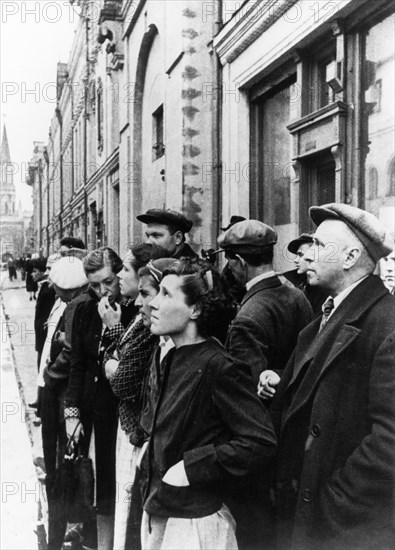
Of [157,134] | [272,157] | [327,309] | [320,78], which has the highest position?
[157,134]

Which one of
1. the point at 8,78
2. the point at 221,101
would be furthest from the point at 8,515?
the point at 221,101

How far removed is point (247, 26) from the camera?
6250 mm

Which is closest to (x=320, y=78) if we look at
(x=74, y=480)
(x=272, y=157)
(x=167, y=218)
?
(x=272, y=157)

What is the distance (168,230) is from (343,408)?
7.31ft

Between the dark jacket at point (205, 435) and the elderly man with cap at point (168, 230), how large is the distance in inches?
67.5

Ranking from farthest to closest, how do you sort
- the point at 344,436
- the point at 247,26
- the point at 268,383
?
the point at 247,26 → the point at 268,383 → the point at 344,436

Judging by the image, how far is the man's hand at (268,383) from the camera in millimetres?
2715

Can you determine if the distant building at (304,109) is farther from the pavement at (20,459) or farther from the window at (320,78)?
the pavement at (20,459)

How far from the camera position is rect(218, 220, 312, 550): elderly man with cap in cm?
248

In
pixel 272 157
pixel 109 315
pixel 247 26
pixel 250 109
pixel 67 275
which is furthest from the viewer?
pixel 250 109

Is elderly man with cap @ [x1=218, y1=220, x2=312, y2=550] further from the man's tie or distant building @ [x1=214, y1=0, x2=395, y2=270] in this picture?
distant building @ [x1=214, y1=0, x2=395, y2=270]

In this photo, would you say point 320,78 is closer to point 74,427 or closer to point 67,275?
point 67,275

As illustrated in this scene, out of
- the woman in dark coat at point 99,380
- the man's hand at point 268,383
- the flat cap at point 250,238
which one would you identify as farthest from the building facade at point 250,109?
the woman in dark coat at point 99,380

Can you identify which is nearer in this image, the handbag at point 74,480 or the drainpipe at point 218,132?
the handbag at point 74,480
